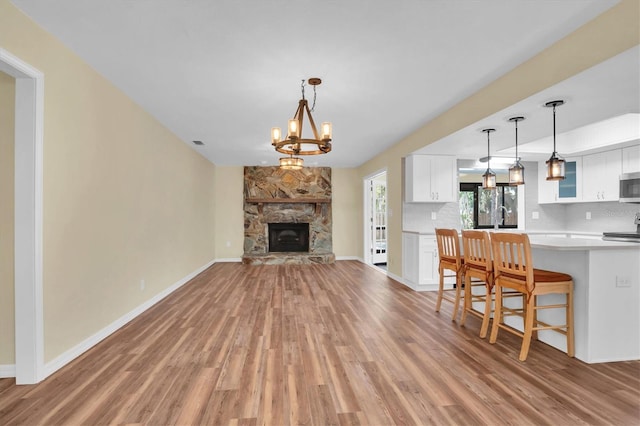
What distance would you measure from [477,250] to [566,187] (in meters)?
3.84

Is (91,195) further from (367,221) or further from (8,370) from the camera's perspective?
(367,221)

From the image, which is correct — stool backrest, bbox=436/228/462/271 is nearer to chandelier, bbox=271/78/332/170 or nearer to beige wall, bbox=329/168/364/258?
chandelier, bbox=271/78/332/170

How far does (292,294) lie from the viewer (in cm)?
488

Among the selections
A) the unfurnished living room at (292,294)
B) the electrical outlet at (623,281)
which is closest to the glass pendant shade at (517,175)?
the unfurnished living room at (292,294)

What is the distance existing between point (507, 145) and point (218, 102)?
163 inches

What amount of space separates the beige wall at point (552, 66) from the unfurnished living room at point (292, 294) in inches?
0.7

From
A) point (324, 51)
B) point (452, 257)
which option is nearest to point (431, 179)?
point (452, 257)

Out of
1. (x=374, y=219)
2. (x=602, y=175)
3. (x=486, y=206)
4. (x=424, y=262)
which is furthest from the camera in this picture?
A: (x=374, y=219)

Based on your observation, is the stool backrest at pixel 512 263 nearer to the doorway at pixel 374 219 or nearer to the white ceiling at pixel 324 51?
the white ceiling at pixel 324 51

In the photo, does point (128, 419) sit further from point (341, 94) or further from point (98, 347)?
point (341, 94)

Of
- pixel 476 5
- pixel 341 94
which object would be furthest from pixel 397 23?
pixel 341 94

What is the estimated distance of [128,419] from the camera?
1856mm

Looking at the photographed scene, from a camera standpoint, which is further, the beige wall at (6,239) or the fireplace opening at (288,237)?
the fireplace opening at (288,237)

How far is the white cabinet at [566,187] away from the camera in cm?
562
